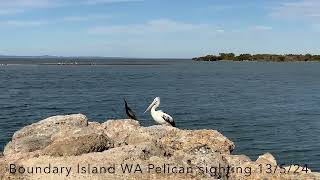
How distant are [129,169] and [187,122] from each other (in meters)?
23.9

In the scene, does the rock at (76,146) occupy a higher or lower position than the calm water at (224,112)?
higher

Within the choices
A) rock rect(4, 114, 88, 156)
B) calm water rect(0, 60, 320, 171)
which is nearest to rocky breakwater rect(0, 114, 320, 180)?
rock rect(4, 114, 88, 156)

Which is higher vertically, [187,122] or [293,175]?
[293,175]

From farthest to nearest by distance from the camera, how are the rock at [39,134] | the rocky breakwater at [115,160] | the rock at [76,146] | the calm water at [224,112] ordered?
the calm water at [224,112], the rock at [39,134], the rock at [76,146], the rocky breakwater at [115,160]

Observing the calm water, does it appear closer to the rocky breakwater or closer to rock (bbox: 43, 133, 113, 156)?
the rocky breakwater

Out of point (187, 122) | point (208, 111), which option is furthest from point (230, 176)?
point (208, 111)

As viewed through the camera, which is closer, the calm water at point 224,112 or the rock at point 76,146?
the rock at point 76,146

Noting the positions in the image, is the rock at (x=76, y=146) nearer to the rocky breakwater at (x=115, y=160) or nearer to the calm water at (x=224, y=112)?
the rocky breakwater at (x=115, y=160)

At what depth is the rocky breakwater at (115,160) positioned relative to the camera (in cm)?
1048

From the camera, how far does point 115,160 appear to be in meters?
10.7

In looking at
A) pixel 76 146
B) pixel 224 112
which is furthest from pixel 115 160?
pixel 224 112

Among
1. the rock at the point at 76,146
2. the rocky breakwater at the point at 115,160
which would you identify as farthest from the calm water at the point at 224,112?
the rock at the point at 76,146

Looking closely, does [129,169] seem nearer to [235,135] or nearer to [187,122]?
[235,135]

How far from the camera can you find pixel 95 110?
40781mm
